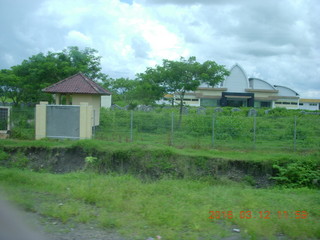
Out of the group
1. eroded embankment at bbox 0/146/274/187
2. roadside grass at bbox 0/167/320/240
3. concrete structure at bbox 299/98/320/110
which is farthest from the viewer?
concrete structure at bbox 299/98/320/110

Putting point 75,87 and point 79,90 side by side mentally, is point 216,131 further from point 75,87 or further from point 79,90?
point 75,87

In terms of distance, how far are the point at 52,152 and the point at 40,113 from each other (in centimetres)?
275

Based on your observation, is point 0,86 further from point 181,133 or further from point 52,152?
point 181,133

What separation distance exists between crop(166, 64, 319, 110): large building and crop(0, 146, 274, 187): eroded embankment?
1467 inches

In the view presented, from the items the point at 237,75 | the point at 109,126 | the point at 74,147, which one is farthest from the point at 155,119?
the point at 237,75

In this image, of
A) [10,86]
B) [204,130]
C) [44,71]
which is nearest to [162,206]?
[204,130]

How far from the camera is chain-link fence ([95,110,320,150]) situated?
13430 millimetres

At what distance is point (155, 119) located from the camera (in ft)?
47.3

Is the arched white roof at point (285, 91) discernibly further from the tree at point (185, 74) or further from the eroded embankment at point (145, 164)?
the eroded embankment at point (145, 164)

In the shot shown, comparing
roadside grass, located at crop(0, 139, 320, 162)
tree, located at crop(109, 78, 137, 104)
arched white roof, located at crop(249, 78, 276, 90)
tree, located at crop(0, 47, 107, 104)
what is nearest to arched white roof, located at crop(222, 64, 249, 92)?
arched white roof, located at crop(249, 78, 276, 90)

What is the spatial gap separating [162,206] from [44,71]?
18854mm

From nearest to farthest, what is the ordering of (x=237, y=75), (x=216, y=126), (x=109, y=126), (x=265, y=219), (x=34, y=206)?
(x=265, y=219) < (x=34, y=206) < (x=216, y=126) < (x=109, y=126) < (x=237, y=75)

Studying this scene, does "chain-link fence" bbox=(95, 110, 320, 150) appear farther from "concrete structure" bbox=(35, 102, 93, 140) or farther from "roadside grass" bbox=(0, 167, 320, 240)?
"roadside grass" bbox=(0, 167, 320, 240)

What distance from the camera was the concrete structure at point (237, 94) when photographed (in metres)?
50.2
